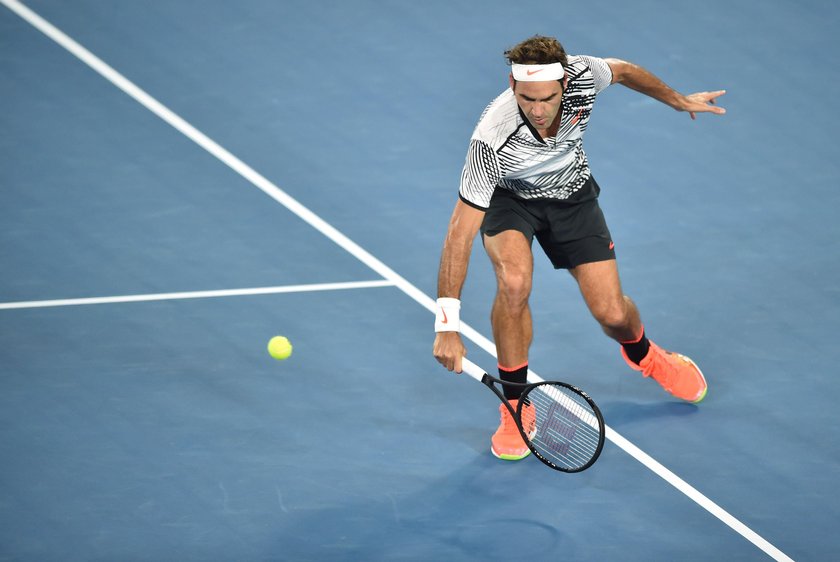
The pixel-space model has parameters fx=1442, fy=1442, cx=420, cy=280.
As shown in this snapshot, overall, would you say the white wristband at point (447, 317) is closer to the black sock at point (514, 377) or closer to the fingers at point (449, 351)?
the fingers at point (449, 351)

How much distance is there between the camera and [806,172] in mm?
9195

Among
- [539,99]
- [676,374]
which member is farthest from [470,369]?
[676,374]

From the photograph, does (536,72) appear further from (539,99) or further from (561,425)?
(561,425)

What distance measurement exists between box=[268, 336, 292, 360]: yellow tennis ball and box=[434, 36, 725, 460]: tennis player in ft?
3.85

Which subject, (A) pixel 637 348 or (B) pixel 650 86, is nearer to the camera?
(B) pixel 650 86

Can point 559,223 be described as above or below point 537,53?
below

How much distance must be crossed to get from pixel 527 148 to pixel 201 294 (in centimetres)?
247

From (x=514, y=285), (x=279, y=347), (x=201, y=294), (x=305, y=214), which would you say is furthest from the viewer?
(x=305, y=214)

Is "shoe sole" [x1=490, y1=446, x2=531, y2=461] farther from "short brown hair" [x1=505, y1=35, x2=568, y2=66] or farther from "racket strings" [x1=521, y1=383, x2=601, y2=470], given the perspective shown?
"short brown hair" [x1=505, y1=35, x2=568, y2=66]

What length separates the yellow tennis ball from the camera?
7.36 metres

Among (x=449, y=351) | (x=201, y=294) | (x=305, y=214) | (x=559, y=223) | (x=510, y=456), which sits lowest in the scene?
(x=201, y=294)

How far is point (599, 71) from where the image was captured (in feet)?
21.9

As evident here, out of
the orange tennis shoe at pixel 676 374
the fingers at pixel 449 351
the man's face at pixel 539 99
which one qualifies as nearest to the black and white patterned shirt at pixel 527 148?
the man's face at pixel 539 99

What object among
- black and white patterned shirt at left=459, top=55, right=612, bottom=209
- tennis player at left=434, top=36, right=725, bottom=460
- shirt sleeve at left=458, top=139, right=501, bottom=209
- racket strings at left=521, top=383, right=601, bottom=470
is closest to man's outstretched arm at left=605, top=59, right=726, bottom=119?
tennis player at left=434, top=36, right=725, bottom=460
